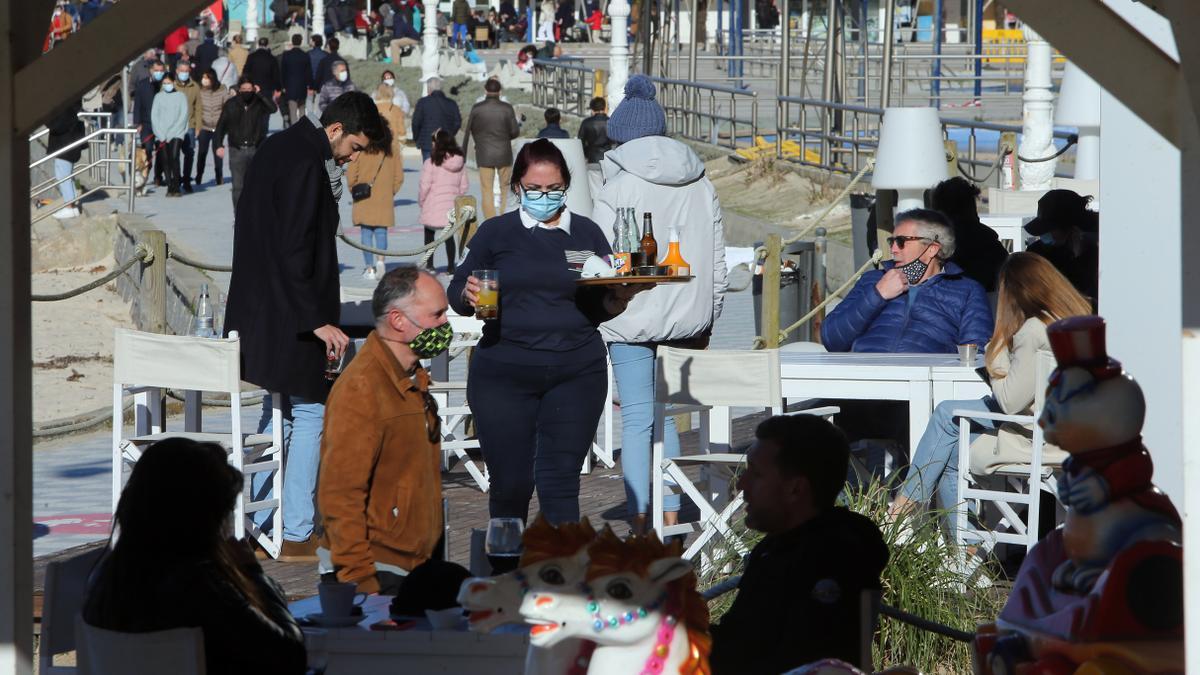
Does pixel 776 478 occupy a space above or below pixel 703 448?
above

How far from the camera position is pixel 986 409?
643cm

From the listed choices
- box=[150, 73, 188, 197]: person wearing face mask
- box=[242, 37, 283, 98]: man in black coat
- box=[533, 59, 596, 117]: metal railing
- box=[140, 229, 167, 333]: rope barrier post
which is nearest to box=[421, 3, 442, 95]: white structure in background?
box=[533, 59, 596, 117]: metal railing

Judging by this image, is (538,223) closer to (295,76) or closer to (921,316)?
(921,316)

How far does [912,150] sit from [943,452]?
3.24 m

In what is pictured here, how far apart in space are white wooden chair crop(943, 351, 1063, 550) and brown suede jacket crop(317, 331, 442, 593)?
204cm

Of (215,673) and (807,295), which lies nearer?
(215,673)

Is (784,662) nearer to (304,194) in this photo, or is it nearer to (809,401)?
(304,194)

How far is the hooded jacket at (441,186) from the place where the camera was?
16.2m

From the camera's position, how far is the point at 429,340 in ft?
16.1

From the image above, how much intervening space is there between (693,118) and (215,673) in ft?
76.2

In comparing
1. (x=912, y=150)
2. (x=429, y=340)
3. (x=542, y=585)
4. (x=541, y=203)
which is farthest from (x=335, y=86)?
(x=542, y=585)

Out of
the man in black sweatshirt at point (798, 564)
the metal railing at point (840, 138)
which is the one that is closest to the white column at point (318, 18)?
the metal railing at point (840, 138)

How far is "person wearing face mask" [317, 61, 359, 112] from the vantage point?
25484 millimetres

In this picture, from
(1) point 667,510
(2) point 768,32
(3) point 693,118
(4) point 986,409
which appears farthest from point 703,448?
(2) point 768,32
